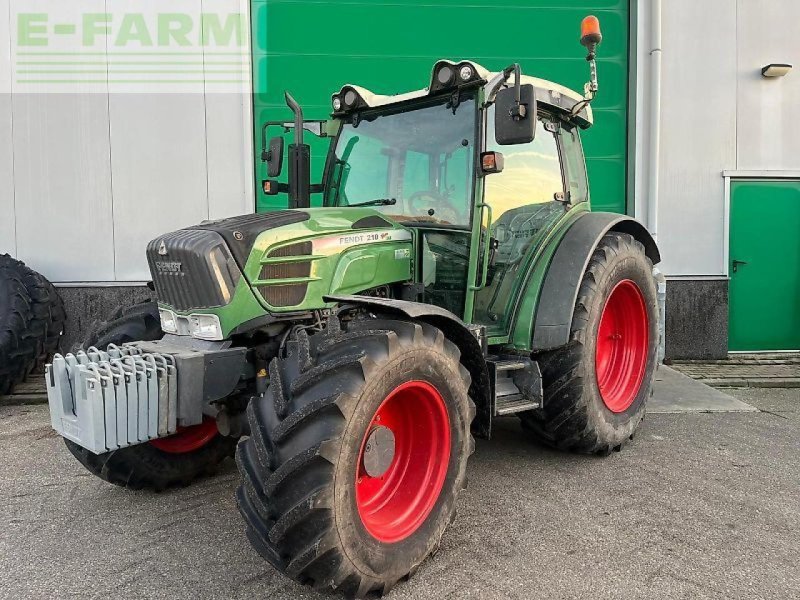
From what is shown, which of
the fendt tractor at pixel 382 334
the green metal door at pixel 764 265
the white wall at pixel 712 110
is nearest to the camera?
the fendt tractor at pixel 382 334

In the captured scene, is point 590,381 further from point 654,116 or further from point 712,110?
point 712,110

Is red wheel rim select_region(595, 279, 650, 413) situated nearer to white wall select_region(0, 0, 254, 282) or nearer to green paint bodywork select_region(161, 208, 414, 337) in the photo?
green paint bodywork select_region(161, 208, 414, 337)

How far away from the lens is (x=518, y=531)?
3033 mm

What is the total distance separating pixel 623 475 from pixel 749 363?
4.34 m

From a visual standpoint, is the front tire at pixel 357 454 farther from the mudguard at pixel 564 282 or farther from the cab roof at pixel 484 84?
the cab roof at pixel 484 84

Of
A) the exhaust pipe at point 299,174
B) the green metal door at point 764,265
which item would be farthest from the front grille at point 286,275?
the green metal door at point 764,265

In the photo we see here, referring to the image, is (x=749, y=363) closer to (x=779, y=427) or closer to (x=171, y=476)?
(x=779, y=427)

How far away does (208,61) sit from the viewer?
707 centimetres

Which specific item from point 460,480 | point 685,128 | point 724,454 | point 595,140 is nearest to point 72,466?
point 460,480

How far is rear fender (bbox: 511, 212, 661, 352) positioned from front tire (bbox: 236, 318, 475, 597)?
999 mm

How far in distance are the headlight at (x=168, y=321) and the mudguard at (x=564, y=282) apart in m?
1.92

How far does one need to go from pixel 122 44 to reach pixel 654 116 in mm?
5883

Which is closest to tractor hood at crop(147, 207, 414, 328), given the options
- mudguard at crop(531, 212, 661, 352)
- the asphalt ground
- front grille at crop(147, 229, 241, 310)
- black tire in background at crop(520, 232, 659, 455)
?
front grille at crop(147, 229, 241, 310)

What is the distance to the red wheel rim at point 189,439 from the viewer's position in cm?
349
